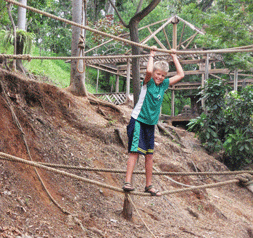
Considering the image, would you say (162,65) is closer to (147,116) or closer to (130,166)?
(147,116)

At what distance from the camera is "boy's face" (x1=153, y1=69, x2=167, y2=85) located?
3.09 meters

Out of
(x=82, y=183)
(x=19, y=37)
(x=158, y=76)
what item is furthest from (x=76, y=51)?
(x=158, y=76)

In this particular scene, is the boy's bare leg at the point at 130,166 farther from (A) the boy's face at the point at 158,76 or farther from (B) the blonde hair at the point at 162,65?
(B) the blonde hair at the point at 162,65

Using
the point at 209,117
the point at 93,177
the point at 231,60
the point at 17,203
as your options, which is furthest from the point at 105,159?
the point at 231,60

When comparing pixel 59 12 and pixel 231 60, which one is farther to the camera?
pixel 59 12

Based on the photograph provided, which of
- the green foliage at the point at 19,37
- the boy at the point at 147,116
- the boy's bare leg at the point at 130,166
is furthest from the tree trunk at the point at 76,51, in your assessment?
the boy's bare leg at the point at 130,166

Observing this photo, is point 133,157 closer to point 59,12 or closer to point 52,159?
point 52,159

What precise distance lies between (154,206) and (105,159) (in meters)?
1.18

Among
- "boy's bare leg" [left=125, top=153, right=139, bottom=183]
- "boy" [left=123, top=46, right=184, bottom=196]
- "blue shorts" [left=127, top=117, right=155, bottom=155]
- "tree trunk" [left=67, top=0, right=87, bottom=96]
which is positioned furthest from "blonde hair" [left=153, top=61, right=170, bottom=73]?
"tree trunk" [left=67, top=0, right=87, bottom=96]

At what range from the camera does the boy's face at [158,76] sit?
3092mm

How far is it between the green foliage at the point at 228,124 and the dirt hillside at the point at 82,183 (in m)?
1.44

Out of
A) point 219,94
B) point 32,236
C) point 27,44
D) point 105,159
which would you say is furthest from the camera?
point 219,94

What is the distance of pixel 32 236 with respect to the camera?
2939 millimetres

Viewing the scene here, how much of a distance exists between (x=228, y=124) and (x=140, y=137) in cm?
700
